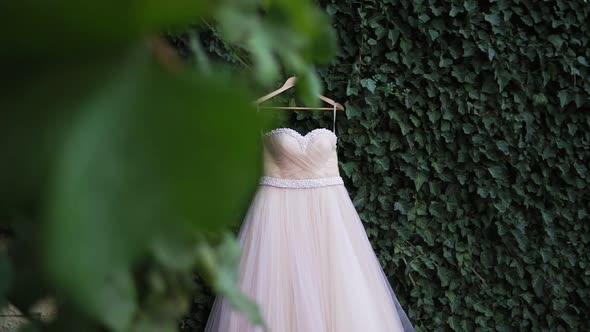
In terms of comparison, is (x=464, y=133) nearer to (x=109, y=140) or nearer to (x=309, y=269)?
(x=309, y=269)

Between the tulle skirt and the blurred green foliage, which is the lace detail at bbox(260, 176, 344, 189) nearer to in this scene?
the tulle skirt

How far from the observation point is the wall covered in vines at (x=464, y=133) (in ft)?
7.52

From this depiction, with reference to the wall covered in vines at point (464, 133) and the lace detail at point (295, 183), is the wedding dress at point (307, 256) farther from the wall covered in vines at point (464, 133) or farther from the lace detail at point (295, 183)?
the wall covered in vines at point (464, 133)

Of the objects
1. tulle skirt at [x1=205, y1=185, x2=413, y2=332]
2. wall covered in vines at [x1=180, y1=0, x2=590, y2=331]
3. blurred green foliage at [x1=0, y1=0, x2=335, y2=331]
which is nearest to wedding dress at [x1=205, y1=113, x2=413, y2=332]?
tulle skirt at [x1=205, y1=185, x2=413, y2=332]

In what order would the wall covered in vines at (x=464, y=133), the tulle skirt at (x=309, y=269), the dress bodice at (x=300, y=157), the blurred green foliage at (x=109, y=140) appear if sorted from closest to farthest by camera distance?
1. the blurred green foliage at (x=109, y=140)
2. the tulle skirt at (x=309, y=269)
3. the dress bodice at (x=300, y=157)
4. the wall covered in vines at (x=464, y=133)

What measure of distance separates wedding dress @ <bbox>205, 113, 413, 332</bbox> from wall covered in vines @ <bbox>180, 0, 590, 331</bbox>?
324 millimetres

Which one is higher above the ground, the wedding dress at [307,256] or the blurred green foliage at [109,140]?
the blurred green foliage at [109,140]

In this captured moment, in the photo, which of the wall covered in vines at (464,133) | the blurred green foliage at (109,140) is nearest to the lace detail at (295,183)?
the wall covered in vines at (464,133)

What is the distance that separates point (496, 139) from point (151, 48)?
232 cm

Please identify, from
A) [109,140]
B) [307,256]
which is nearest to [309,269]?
[307,256]

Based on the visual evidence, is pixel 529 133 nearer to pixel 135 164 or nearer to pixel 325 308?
pixel 325 308

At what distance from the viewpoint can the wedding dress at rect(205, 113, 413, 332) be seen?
180cm

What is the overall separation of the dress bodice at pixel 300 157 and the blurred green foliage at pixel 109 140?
1.77 m

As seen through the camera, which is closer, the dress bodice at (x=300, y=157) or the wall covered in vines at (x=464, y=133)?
the dress bodice at (x=300, y=157)
